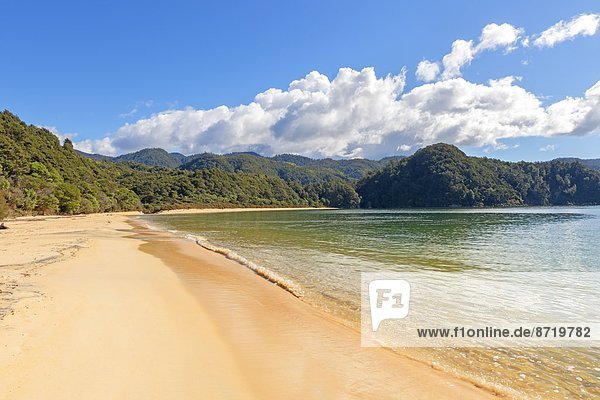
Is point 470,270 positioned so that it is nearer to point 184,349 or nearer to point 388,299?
point 388,299

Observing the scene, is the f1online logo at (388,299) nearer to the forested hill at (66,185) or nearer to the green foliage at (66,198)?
the forested hill at (66,185)

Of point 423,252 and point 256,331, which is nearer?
point 256,331

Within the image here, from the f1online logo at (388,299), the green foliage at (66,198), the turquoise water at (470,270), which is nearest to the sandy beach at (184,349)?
the turquoise water at (470,270)

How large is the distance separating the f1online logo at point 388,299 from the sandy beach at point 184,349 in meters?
1.70

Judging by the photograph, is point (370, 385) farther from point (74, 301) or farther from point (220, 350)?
point (74, 301)

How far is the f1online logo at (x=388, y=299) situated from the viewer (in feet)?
35.7

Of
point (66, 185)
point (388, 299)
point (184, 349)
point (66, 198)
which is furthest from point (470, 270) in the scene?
point (66, 185)

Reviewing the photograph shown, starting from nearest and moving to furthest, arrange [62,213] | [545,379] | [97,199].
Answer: [545,379] → [62,213] → [97,199]

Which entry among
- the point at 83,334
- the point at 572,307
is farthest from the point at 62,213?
the point at 572,307

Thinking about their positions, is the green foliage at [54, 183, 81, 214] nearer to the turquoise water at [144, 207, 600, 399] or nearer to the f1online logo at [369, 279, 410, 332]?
the turquoise water at [144, 207, 600, 399]

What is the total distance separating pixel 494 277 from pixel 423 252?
842cm

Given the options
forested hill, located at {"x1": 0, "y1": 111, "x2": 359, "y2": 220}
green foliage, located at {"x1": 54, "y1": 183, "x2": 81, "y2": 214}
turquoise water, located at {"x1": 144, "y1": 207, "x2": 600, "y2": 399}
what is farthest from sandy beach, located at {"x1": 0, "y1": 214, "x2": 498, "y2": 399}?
green foliage, located at {"x1": 54, "y1": 183, "x2": 81, "y2": 214}

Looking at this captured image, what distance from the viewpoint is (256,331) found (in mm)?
8938

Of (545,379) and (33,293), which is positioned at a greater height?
(33,293)
